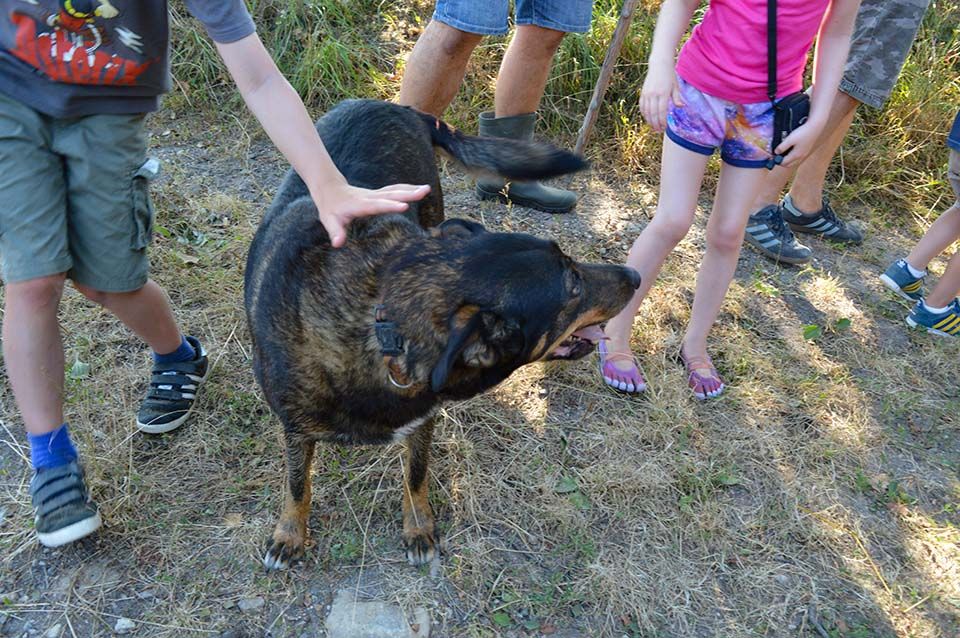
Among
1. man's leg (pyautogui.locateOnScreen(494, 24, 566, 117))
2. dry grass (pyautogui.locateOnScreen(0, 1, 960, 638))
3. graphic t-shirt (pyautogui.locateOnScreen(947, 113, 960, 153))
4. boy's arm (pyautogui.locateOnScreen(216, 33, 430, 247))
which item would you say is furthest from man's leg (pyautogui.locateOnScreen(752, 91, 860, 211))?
boy's arm (pyautogui.locateOnScreen(216, 33, 430, 247))

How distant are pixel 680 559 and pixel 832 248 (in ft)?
9.76

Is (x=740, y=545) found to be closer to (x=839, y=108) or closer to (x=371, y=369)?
(x=371, y=369)

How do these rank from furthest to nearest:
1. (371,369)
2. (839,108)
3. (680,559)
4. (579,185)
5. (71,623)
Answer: (579,185), (839,108), (680,559), (71,623), (371,369)

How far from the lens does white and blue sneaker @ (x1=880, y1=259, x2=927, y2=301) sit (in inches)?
164

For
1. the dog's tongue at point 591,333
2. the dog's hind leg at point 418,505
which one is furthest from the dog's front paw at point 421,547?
the dog's tongue at point 591,333

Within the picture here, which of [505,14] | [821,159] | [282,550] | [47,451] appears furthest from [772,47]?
[47,451]

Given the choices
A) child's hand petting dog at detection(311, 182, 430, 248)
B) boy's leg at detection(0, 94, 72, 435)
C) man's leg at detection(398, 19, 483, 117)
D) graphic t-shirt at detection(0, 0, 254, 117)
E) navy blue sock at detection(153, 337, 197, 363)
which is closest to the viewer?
child's hand petting dog at detection(311, 182, 430, 248)

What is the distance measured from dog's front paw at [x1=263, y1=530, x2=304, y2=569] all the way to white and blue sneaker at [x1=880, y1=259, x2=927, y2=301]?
3.84 metres

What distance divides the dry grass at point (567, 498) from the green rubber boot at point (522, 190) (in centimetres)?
101

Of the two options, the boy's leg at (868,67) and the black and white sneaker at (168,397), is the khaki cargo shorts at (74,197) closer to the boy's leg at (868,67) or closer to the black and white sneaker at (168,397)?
the black and white sneaker at (168,397)

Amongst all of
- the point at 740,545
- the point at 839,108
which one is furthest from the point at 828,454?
the point at 839,108

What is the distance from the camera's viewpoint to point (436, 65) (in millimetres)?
3723

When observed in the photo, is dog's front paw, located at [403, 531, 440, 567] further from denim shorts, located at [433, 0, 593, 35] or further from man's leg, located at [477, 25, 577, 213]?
denim shorts, located at [433, 0, 593, 35]

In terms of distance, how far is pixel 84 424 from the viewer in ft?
9.22
